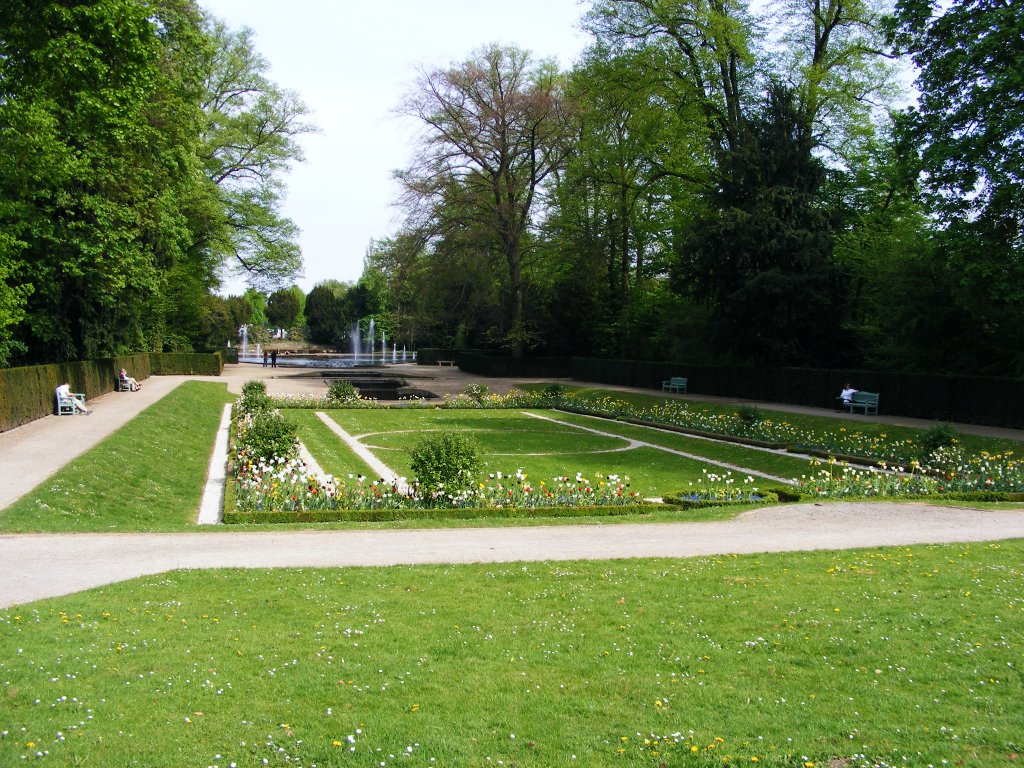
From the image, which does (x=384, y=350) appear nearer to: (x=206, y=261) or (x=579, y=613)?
(x=206, y=261)

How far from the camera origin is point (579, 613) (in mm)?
6992

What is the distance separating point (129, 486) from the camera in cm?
1419

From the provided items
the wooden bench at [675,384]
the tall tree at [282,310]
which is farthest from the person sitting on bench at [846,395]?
the tall tree at [282,310]

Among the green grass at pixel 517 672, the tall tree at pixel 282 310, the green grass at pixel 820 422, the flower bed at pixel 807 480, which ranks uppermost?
the tall tree at pixel 282 310

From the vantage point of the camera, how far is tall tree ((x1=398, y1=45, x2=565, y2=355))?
45.1m

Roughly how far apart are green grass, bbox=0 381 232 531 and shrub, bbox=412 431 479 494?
3427mm

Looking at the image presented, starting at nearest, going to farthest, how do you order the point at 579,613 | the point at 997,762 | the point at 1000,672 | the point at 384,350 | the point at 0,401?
the point at 997,762
the point at 1000,672
the point at 579,613
the point at 0,401
the point at 384,350

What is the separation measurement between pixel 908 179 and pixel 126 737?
979 inches

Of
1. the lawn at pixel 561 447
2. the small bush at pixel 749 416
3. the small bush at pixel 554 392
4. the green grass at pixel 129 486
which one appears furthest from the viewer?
the small bush at pixel 554 392

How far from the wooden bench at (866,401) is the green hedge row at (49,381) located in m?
23.4

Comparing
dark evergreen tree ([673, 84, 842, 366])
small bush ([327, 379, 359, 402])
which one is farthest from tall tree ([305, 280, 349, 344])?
dark evergreen tree ([673, 84, 842, 366])

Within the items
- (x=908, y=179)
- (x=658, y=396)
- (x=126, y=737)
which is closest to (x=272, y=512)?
(x=126, y=737)

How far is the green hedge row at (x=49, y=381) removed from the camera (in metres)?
19.3

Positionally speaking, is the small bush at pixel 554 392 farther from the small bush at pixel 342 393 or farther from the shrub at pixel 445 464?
the shrub at pixel 445 464
